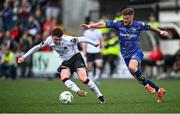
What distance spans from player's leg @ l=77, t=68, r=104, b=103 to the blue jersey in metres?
Answer: 1.22

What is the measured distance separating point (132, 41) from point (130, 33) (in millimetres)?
214

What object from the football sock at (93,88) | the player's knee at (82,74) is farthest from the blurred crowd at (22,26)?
the football sock at (93,88)

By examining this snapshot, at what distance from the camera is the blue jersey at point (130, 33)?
16203mm

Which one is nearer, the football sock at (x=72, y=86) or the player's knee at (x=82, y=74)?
the football sock at (x=72, y=86)

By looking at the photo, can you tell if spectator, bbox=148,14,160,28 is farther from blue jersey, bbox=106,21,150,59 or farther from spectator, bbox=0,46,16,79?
blue jersey, bbox=106,21,150,59

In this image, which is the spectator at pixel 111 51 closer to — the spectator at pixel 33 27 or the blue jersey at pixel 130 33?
the spectator at pixel 33 27

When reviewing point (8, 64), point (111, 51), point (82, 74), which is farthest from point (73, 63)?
point (8, 64)

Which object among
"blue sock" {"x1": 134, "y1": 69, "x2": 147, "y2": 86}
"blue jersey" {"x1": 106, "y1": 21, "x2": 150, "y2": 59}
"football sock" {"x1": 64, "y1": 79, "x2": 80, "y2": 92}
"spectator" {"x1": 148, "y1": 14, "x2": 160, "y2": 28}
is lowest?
"football sock" {"x1": 64, "y1": 79, "x2": 80, "y2": 92}

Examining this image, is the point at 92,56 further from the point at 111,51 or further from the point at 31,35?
the point at 31,35

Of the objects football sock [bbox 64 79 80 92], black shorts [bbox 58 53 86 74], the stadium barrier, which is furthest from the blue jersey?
the stadium barrier

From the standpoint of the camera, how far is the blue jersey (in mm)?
16203

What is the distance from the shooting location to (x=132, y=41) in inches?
642

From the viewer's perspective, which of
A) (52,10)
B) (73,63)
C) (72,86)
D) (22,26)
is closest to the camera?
(72,86)

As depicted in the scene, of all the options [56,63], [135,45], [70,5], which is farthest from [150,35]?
[135,45]
